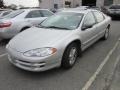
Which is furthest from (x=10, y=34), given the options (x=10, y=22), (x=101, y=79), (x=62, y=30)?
(x=101, y=79)

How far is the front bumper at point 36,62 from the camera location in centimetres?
404

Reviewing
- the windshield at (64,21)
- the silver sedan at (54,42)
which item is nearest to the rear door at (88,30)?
the silver sedan at (54,42)

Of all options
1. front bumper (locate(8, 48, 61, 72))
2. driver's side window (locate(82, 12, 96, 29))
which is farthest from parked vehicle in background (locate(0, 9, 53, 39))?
front bumper (locate(8, 48, 61, 72))

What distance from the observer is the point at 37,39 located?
179 inches

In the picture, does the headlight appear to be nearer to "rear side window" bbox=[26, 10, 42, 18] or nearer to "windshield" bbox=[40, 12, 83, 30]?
"windshield" bbox=[40, 12, 83, 30]

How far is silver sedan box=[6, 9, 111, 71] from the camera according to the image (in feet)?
13.5

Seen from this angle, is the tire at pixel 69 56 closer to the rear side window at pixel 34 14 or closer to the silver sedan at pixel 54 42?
the silver sedan at pixel 54 42

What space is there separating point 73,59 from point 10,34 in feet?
11.2

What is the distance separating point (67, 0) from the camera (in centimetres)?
3509

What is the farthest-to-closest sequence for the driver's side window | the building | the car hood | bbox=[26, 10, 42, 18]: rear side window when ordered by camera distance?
the building, bbox=[26, 10, 42, 18]: rear side window, the driver's side window, the car hood

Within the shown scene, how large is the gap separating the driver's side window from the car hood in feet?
2.73

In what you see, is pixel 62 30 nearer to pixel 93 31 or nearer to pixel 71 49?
pixel 71 49

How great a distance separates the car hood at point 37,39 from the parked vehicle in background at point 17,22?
7.66 ft

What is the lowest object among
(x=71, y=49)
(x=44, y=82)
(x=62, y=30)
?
(x=44, y=82)
